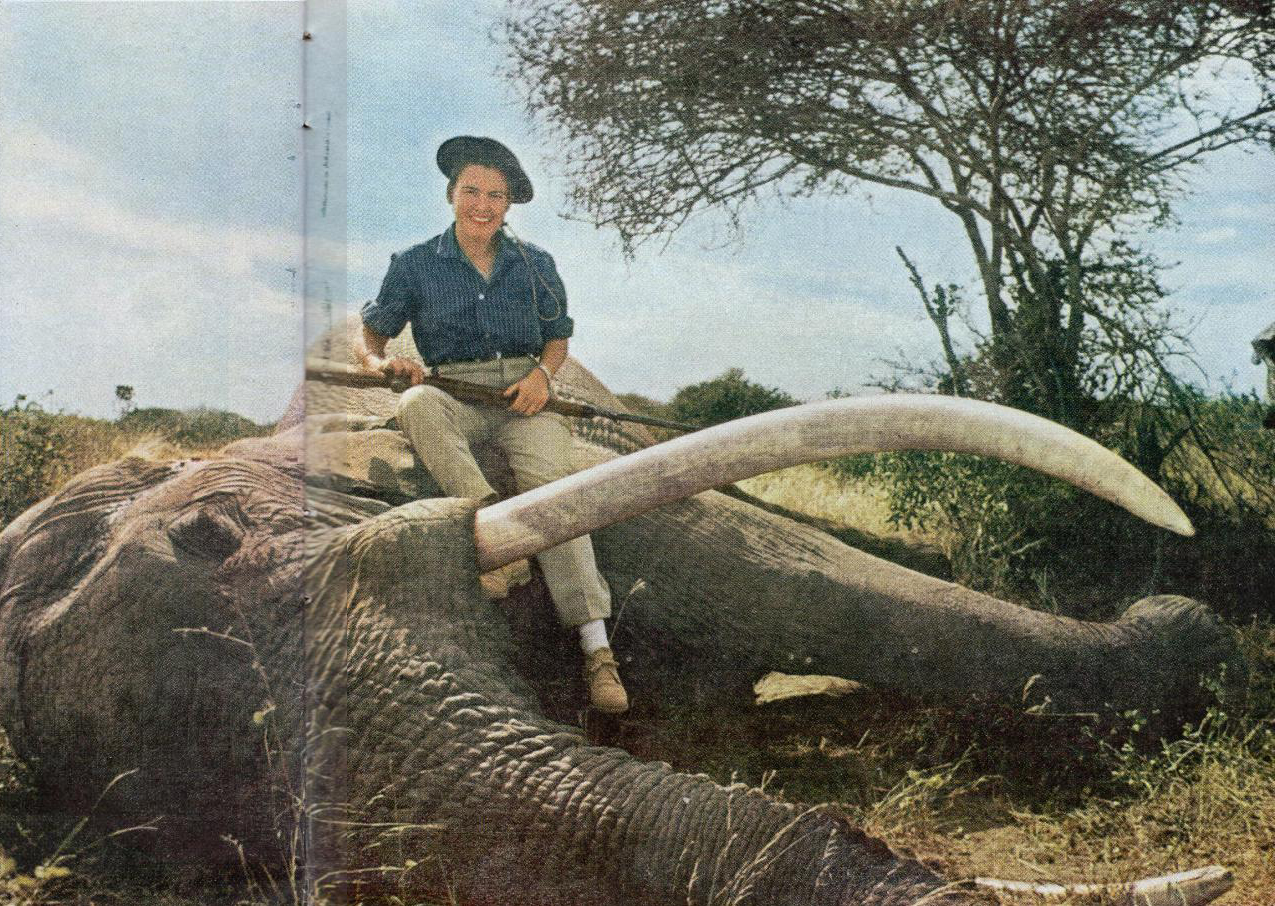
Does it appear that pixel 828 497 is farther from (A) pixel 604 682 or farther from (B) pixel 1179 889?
(B) pixel 1179 889

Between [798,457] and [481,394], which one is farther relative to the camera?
[481,394]

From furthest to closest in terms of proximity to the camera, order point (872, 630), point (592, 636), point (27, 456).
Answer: point (27, 456) < point (872, 630) < point (592, 636)

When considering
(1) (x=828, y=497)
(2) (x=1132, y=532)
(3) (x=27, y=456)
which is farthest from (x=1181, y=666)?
(3) (x=27, y=456)

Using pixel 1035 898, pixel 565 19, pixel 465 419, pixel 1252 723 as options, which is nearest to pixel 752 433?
pixel 465 419

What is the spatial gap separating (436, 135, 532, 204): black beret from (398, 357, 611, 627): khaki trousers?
546 mm

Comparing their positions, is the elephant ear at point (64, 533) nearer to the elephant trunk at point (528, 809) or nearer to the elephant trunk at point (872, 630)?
the elephant trunk at point (528, 809)

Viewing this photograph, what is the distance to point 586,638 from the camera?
3785mm

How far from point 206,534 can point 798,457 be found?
5.13 feet

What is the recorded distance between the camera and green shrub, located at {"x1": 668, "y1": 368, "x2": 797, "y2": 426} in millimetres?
4484

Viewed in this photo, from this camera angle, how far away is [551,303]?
4.19 metres

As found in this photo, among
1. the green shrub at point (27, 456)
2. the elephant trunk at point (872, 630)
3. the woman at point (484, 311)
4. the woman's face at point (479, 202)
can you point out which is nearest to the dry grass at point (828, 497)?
the elephant trunk at point (872, 630)

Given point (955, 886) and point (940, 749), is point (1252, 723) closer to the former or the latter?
point (940, 749)

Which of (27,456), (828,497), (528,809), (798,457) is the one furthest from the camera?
(27,456)

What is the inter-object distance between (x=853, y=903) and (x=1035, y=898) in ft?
1.91
